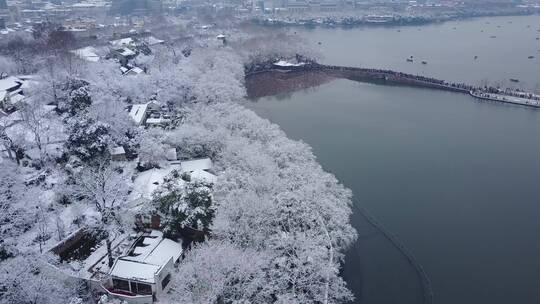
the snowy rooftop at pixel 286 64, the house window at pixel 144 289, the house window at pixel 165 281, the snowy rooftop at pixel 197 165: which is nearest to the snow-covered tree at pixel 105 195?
A: the house window at pixel 144 289

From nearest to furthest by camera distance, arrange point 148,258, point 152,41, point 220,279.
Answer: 1. point 220,279
2. point 148,258
3. point 152,41

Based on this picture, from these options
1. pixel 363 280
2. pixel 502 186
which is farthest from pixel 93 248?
pixel 502 186

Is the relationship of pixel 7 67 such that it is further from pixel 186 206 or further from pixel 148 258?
pixel 148 258

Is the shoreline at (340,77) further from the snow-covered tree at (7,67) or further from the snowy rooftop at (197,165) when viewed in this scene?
the snow-covered tree at (7,67)

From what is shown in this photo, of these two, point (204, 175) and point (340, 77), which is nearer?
point (204, 175)

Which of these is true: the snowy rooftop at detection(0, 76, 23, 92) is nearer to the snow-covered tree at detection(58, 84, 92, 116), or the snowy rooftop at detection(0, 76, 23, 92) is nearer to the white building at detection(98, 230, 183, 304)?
the snow-covered tree at detection(58, 84, 92, 116)

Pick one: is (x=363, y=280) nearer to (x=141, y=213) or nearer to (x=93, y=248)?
(x=141, y=213)

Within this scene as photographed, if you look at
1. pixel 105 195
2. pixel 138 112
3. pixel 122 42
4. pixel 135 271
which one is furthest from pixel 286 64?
pixel 135 271

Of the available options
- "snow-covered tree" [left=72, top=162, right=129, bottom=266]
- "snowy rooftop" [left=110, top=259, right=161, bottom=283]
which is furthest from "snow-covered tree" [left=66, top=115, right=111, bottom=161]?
"snowy rooftop" [left=110, top=259, right=161, bottom=283]

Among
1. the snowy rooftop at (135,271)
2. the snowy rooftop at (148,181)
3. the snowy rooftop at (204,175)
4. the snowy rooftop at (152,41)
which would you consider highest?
the snowy rooftop at (152,41)
